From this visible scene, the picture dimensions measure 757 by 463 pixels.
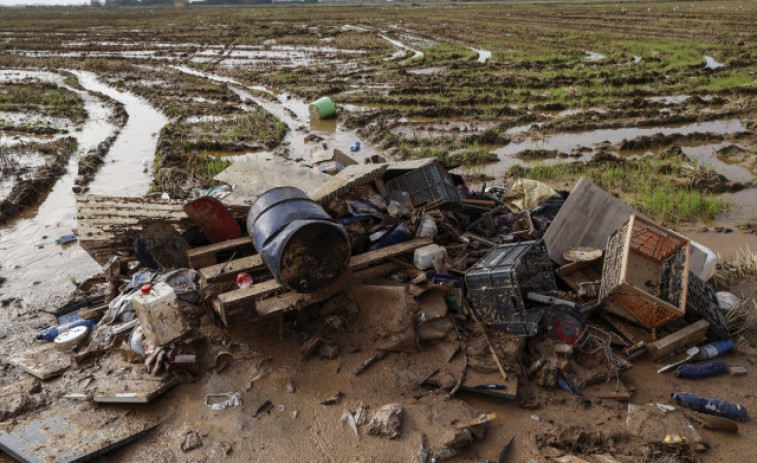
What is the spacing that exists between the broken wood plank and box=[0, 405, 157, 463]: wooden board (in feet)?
5.21

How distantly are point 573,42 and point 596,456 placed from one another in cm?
2379

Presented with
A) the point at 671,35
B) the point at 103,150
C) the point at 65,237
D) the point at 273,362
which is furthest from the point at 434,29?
the point at 273,362

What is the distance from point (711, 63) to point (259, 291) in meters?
→ 19.7

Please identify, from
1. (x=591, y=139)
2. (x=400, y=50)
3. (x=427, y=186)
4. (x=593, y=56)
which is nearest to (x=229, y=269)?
(x=427, y=186)

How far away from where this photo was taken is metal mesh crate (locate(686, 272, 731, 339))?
15.0 ft

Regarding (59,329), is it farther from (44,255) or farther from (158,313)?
(44,255)

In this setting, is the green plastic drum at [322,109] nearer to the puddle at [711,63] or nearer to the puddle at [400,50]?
the puddle at [400,50]

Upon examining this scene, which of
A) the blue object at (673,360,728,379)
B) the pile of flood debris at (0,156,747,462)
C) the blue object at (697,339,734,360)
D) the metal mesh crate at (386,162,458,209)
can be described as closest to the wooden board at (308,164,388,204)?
the pile of flood debris at (0,156,747,462)

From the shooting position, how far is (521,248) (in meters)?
4.56

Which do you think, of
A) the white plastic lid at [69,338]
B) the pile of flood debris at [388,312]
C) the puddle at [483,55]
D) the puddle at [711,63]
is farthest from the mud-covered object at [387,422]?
the puddle at [711,63]

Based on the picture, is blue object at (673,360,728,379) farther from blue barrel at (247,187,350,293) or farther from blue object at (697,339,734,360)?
blue barrel at (247,187,350,293)

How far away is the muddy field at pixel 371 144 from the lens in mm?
3691

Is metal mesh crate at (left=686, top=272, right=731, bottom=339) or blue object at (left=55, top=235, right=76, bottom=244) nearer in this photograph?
metal mesh crate at (left=686, top=272, right=731, bottom=339)

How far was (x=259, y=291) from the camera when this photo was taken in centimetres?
424
